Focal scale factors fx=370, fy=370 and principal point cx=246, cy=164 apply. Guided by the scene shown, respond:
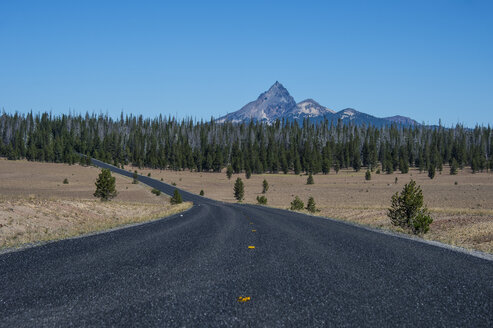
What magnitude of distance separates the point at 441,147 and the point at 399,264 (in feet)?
466

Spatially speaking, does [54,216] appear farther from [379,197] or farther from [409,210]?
[379,197]

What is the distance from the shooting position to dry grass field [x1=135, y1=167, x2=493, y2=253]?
1894cm

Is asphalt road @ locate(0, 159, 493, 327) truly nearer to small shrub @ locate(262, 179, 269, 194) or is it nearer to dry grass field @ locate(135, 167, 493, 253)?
dry grass field @ locate(135, 167, 493, 253)

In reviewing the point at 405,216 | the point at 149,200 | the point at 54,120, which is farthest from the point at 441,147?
the point at 54,120

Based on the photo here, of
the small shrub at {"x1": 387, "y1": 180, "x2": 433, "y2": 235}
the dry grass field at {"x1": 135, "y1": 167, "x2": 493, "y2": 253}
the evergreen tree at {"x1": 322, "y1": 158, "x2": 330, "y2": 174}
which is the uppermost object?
the evergreen tree at {"x1": 322, "y1": 158, "x2": 330, "y2": 174}

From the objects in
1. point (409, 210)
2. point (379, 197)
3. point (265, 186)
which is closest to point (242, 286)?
point (409, 210)

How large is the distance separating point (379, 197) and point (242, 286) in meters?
56.2

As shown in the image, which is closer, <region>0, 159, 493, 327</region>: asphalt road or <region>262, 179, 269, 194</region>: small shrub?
<region>0, 159, 493, 327</region>: asphalt road

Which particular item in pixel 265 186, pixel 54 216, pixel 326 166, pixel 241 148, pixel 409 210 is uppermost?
pixel 241 148

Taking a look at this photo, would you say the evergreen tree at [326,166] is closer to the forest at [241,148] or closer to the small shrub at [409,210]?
the forest at [241,148]

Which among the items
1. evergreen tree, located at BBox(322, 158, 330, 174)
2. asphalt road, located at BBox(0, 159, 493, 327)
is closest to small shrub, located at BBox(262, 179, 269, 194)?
evergreen tree, located at BBox(322, 158, 330, 174)

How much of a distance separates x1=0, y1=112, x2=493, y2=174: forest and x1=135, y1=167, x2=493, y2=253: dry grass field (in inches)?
611

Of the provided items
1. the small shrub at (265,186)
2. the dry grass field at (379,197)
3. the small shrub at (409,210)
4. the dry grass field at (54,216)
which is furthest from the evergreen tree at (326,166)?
the small shrub at (409,210)

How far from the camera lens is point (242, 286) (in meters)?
6.03
